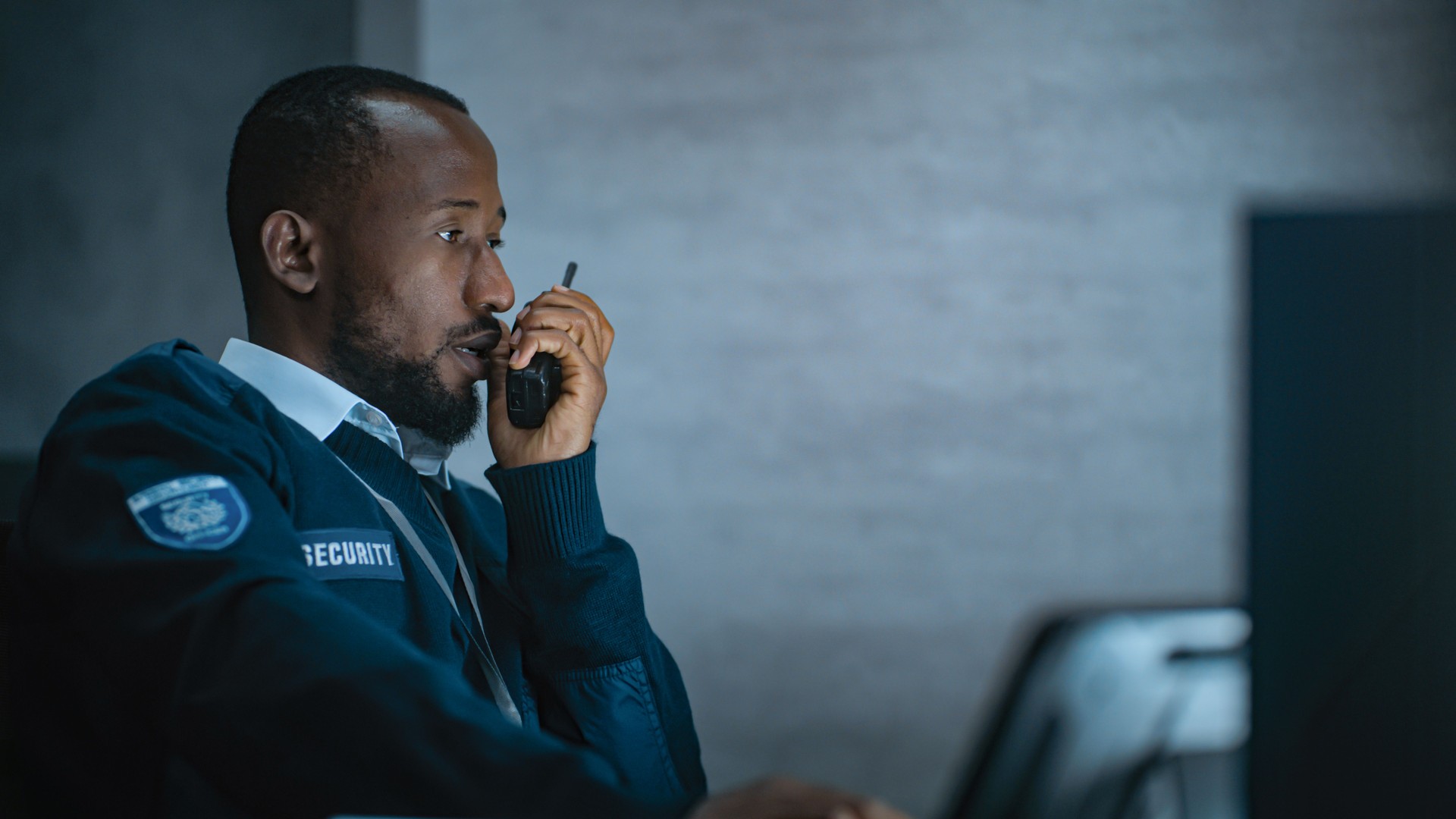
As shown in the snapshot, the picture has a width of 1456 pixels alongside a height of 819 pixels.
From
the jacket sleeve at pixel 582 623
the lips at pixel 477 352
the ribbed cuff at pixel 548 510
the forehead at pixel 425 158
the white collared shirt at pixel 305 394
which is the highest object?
the forehead at pixel 425 158

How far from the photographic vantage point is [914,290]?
7.01ft

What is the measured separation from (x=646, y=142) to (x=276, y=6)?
0.79m

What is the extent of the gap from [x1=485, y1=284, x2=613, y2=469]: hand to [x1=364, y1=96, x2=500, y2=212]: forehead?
0.17 meters

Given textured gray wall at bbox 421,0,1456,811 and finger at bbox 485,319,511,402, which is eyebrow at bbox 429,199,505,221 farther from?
textured gray wall at bbox 421,0,1456,811

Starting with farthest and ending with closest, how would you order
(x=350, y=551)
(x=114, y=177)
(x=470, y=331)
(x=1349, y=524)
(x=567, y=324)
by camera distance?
(x=114, y=177) < (x=567, y=324) < (x=470, y=331) < (x=350, y=551) < (x=1349, y=524)

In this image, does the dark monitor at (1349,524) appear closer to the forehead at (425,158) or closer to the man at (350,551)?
the man at (350,551)

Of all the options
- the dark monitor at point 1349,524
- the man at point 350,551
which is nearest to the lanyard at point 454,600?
the man at point 350,551

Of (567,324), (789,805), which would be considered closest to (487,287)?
(567,324)

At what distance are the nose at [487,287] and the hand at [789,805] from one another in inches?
29.4

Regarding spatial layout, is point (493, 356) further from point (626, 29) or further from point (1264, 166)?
point (1264, 166)

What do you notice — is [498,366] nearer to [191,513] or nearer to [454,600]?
[454,600]

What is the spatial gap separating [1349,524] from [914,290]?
5.87 ft

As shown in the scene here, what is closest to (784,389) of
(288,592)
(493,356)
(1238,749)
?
(493,356)

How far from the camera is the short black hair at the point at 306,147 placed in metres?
1.04
